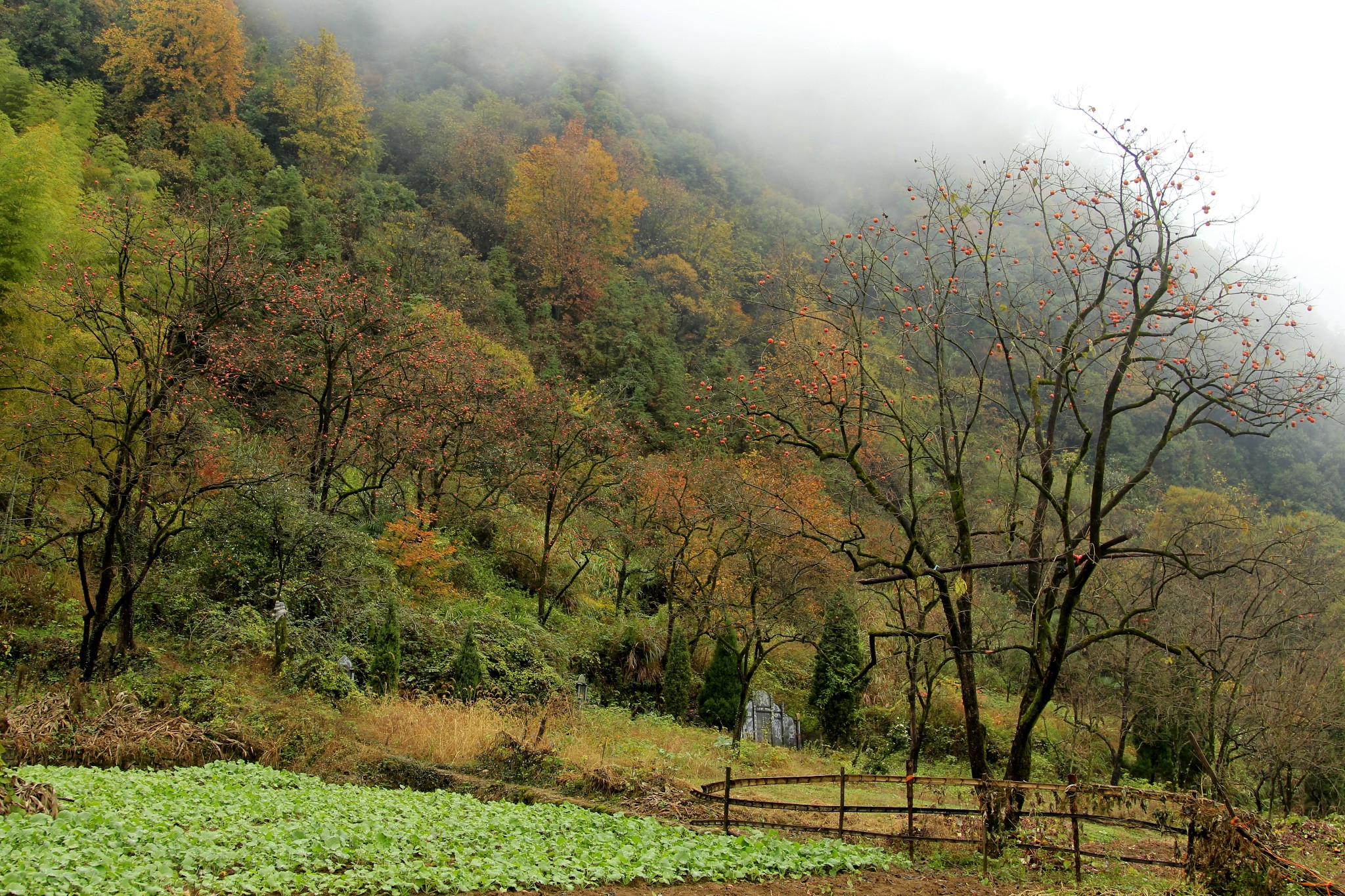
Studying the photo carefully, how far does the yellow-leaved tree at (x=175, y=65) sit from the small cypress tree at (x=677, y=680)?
3069cm

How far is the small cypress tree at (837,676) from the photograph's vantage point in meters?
21.1

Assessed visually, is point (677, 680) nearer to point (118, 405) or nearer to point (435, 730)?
point (435, 730)

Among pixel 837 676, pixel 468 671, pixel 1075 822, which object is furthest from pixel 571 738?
pixel 837 676

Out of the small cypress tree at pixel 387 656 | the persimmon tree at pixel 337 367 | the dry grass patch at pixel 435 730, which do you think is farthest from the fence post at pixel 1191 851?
the persimmon tree at pixel 337 367

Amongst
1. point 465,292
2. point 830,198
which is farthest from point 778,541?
point 830,198

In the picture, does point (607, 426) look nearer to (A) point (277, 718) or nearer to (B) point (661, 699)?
(B) point (661, 699)

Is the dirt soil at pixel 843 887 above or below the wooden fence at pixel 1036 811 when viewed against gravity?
below

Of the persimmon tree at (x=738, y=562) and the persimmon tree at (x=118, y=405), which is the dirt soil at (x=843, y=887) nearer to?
the persimmon tree at (x=118, y=405)

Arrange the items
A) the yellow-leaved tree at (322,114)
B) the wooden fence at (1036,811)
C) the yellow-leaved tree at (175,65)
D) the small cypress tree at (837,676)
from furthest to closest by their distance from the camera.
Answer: the yellow-leaved tree at (322,114) → the yellow-leaved tree at (175,65) → the small cypress tree at (837,676) → the wooden fence at (1036,811)

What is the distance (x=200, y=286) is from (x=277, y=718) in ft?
23.2

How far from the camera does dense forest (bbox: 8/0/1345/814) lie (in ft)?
33.5

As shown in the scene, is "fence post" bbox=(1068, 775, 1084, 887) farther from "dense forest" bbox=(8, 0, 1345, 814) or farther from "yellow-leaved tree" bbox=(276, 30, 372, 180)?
"yellow-leaved tree" bbox=(276, 30, 372, 180)

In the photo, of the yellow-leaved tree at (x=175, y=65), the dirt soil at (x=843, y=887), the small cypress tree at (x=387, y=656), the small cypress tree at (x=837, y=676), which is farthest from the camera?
the yellow-leaved tree at (x=175, y=65)

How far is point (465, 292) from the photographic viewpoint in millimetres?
31984
